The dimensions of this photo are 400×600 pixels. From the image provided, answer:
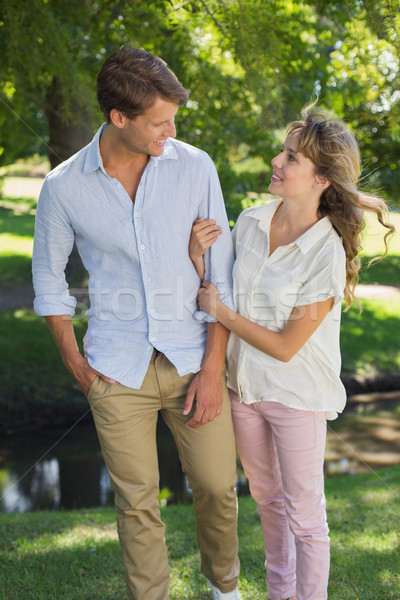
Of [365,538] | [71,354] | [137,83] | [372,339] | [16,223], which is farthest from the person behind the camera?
[16,223]

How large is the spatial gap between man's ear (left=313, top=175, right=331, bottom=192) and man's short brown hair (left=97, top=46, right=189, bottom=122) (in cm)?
56

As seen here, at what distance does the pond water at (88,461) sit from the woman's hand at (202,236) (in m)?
3.71

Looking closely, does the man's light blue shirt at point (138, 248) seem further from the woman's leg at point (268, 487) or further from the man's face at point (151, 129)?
the woman's leg at point (268, 487)

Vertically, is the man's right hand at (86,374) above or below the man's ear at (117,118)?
below

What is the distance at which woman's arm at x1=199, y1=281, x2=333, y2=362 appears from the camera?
228 centimetres

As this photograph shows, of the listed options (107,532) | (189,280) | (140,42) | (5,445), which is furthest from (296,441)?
(5,445)

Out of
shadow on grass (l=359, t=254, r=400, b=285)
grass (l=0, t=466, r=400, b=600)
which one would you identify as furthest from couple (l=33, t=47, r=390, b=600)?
shadow on grass (l=359, t=254, r=400, b=285)

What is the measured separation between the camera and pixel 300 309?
7.52 feet

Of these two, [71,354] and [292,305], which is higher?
[292,305]

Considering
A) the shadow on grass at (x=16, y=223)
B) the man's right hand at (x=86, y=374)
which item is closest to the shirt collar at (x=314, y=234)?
the man's right hand at (x=86, y=374)

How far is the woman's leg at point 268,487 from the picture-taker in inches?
98.8

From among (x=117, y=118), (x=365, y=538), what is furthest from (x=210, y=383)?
(x=365, y=538)

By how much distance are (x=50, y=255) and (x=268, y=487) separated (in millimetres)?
1214

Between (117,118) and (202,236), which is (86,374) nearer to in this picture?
(202,236)
